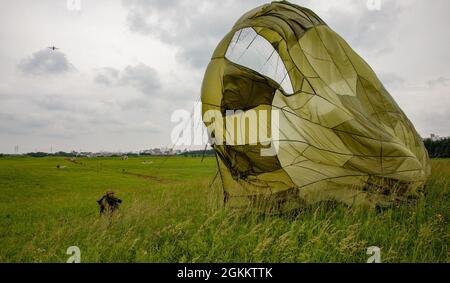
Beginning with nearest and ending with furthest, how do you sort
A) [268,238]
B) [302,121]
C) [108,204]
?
[268,238] < [302,121] < [108,204]

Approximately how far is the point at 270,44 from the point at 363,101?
8.10ft

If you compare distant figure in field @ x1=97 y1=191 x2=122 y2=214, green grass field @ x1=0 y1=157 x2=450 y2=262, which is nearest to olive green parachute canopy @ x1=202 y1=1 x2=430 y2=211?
green grass field @ x1=0 y1=157 x2=450 y2=262

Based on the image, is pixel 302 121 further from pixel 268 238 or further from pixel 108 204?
pixel 108 204

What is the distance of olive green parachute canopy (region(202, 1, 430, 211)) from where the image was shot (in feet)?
18.5

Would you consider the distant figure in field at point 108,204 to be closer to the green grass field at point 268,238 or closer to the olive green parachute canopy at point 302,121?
the green grass field at point 268,238

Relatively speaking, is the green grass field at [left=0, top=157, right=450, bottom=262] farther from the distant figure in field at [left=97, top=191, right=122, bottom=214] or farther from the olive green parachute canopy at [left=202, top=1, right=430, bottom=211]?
the distant figure in field at [left=97, top=191, right=122, bottom=214]

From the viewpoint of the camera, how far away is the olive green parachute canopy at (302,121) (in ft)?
18.5

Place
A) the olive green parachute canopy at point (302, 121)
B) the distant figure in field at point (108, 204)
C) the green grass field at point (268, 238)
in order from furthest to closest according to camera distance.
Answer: the distant figure in field at point (108, 204)
the olive green parachute canopy at point (302, 121)
the green grass field at point (268, 238)

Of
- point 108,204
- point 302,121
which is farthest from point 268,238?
point 108,204

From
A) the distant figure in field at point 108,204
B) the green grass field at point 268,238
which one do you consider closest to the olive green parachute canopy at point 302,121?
the green grass field at point 268,238

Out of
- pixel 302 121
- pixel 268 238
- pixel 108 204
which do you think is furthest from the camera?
pixel 108 204

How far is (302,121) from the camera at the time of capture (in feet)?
18.8

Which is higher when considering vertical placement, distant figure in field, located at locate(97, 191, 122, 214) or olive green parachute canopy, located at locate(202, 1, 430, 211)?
olive green parachute canopy, located at locate(202, 1, 430, 211)

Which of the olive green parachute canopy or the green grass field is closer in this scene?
the green grass field
